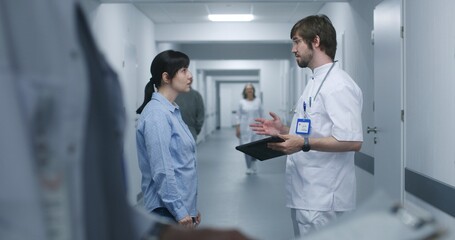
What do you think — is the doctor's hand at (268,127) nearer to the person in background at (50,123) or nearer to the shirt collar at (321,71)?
the shirt collar at (321,71)

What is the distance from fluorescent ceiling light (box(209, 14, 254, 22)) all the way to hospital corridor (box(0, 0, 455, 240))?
157 centimetres

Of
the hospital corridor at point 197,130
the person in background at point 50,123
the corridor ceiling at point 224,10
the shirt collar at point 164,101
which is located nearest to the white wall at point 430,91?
the hospital corridor at point 197,130

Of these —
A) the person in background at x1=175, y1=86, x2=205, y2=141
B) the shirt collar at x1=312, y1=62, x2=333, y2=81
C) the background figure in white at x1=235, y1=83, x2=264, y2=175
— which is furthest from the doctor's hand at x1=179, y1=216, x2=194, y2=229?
the background figure in white at x1=235, y1=83, x2=264, y2=175

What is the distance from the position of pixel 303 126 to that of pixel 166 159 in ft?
1.92

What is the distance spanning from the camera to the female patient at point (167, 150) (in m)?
2.15

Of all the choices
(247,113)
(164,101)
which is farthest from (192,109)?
(164,101)

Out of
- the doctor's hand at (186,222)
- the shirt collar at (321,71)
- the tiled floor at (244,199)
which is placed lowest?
the tiled floor at (244,199)

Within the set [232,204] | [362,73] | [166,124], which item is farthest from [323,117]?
[232,204]

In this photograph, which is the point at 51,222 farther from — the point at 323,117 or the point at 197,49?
the point at 197,49

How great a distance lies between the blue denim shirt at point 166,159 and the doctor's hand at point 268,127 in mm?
329

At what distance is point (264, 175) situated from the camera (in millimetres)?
8289

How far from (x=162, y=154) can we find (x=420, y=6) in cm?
177

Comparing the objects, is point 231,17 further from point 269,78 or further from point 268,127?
point 269,78

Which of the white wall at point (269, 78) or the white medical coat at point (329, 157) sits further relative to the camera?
the white wall at point (269, 78)
